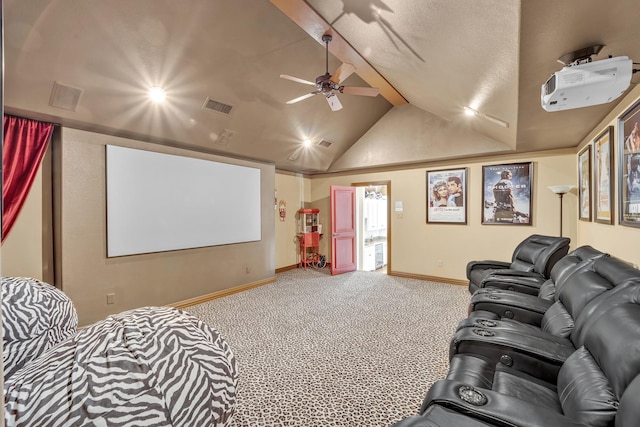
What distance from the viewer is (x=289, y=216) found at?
691 cm

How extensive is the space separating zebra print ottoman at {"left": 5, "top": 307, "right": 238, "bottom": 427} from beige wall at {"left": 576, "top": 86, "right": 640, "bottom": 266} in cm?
317

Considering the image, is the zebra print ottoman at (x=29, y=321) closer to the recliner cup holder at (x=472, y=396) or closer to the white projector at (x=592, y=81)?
the recliner cup holder at (x=472, y=396)

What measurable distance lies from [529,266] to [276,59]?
3880 millimetres

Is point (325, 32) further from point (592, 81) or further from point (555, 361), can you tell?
point (555, 361)

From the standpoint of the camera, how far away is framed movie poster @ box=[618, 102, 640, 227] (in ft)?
7.32

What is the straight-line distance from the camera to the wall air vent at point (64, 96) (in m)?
2.90

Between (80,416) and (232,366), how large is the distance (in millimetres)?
206

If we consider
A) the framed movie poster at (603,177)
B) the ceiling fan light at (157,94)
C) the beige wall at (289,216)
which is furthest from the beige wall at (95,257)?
the framed movie poster at (603,177)

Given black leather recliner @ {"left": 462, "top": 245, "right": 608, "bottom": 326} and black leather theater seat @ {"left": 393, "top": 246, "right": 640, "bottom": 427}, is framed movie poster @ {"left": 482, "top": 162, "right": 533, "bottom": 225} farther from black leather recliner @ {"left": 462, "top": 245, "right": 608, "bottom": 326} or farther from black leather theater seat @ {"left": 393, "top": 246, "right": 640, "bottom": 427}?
black leather theater seat @ {"left": 393, "top": 246, "right": 640, "bottom": 427}

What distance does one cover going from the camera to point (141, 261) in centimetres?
397

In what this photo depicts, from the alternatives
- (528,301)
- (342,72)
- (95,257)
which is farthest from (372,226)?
(95,257)

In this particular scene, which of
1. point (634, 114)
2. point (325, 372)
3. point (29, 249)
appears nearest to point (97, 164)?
point (29, 249)

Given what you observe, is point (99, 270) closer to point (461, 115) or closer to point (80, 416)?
point (80, 416)

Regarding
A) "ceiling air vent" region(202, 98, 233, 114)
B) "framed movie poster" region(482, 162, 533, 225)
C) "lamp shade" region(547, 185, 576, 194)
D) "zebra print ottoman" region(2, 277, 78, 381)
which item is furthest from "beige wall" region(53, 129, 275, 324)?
"lamp shade" region(547, 185, 576, 194)
